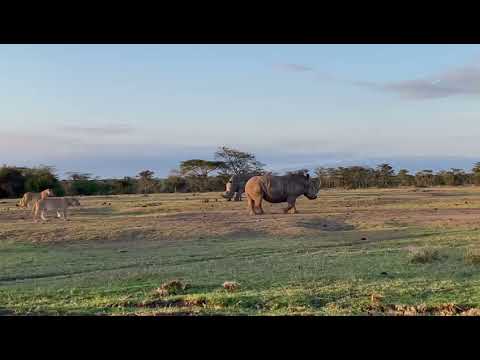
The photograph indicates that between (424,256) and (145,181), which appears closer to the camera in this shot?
(424,256)

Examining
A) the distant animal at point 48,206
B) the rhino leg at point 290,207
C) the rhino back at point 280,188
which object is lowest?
the rhino leg at point 290,207

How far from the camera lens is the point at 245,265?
1018cm

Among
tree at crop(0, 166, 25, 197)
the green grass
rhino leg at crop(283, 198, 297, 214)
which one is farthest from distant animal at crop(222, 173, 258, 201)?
tree at crop(0, 166, 25, 197)

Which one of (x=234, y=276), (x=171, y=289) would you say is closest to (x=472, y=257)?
(x=234, y=276)

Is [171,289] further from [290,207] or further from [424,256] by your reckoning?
[290,207]

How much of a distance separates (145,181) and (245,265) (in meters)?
41.9

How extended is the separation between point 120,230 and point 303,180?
996 centimetres

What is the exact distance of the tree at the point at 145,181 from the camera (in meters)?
49.6

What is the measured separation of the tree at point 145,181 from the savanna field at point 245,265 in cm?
3018

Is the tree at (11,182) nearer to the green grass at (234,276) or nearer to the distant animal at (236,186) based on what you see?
the distant animal at (236,186)

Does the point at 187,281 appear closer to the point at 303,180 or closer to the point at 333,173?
the point at 303,180

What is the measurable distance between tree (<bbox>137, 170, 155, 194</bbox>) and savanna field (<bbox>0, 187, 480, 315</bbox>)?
99.0ft

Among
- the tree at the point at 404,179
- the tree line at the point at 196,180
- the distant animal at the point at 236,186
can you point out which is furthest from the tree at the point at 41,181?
the tree at the point at 404,179
